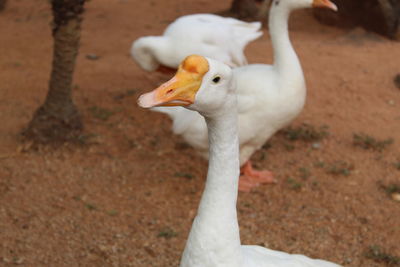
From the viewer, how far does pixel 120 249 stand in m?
3.48

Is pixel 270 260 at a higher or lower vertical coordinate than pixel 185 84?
lower

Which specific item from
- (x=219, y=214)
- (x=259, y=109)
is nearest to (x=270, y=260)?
(x=219, y=214)

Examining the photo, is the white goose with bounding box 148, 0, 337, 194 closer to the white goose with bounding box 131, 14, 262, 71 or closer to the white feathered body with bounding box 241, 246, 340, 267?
the white goose with bounding box 131, 14, 262, 71

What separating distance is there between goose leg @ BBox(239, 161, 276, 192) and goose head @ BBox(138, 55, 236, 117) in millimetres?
2529

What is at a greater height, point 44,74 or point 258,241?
point 258,241

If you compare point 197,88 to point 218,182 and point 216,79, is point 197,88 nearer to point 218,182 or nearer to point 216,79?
point 216,79

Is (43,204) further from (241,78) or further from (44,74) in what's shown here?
(44,74)

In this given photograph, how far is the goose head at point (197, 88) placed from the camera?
5.73 ft

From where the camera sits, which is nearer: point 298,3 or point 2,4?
point 298,3

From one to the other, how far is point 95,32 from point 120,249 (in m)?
5.52

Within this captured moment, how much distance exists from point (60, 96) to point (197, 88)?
10.5 ft

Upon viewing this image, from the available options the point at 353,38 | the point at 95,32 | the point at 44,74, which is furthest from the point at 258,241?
the point at 95,32

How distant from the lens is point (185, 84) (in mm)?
1782

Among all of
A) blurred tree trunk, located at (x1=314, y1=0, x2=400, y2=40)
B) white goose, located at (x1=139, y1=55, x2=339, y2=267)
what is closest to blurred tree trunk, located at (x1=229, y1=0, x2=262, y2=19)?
blurred tree trunk, located at (x1=314, y1=0, x2=400, y2=40)
